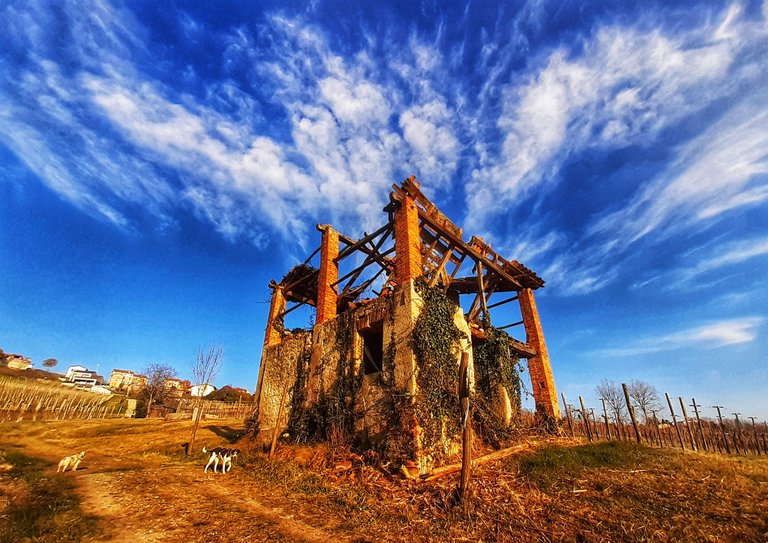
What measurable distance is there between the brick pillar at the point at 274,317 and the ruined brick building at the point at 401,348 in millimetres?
54

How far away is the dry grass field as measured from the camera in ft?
17.7

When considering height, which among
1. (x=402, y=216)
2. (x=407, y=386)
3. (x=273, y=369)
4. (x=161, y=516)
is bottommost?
(x=161, y=516)

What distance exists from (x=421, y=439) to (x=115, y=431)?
24.1 metres

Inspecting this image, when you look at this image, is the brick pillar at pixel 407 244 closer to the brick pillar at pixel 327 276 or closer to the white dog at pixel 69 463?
the brick pillar at pixel 327 276

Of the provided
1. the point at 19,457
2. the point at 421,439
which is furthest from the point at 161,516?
the point at 19,457

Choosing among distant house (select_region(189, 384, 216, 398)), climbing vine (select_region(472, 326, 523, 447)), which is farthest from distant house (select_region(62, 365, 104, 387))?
climbing vine (select_region(472, 326, 523, 447))

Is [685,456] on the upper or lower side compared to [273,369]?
lower

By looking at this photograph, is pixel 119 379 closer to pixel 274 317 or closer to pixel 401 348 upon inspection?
pixel 274 317

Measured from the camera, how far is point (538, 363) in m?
15.0

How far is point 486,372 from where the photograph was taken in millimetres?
13289

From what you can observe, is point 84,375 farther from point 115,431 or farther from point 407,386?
point 407,386

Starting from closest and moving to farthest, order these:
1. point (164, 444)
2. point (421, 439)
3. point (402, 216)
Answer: point (421, 439) < point (402, 216) < point (164, 444)

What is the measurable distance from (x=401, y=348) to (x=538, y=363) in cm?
877

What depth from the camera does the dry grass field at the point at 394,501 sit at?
5.39m
